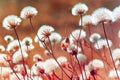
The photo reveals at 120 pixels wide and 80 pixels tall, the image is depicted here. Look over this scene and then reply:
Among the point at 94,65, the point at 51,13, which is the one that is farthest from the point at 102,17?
the point at 51,13

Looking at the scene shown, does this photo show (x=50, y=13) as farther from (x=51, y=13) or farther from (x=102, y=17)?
(x=102, y=17)

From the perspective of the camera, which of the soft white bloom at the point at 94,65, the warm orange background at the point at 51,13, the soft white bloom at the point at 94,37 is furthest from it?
the warm orange background at the point at 51,13

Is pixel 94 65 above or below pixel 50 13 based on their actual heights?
below

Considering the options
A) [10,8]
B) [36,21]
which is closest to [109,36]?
[36,21]

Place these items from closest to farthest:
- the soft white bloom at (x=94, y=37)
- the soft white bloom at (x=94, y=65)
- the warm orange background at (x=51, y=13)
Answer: the soft white bloom at (x=94, y=65) → the soft white bloom at (x=94, y=37) → the warm orange background at (x=51, y=13)

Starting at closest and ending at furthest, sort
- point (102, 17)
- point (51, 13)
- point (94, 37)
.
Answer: point (102, 17)
point (94, 37)
point (51, 13)

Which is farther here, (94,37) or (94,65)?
(94,37)

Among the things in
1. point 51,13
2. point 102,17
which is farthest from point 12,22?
point 51,13

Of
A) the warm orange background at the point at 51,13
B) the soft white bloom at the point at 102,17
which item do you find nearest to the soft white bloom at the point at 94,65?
the soft white bloom at the point at 102,17

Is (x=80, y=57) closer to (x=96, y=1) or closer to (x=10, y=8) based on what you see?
(x=96, y=1)

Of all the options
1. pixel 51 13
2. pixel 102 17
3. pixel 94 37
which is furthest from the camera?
pixel 51 13

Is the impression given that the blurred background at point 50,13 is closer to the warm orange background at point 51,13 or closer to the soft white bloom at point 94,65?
the warm orange background at point 51,13

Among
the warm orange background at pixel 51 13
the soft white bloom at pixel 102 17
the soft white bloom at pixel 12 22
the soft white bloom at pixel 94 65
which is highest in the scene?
the warm orange background at pixel 51 13
